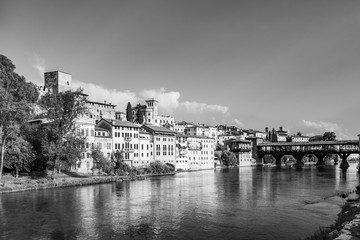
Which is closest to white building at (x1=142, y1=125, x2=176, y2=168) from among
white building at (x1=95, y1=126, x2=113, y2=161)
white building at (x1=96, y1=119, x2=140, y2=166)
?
white building at (x1=96, y1=119, x2=140, y2=166)

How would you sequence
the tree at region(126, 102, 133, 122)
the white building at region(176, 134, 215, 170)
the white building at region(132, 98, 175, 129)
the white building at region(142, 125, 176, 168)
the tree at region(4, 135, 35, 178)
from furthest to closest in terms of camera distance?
the white building at region(132, 98, 175, 129) → the tree at region(126, 102, 133, 122) → the white building at region(176, 134, 215, 170) → the white building at region(142, 125, 176, 168) → the tree at region(4, 135, 35, 178)

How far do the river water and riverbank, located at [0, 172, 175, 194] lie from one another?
285 cm

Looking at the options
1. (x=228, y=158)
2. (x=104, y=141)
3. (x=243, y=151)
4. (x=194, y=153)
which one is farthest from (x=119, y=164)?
(x=243, y=151)

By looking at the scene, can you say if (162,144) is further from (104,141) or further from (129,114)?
(129,114)

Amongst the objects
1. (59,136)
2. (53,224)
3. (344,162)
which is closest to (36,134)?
(59,136)

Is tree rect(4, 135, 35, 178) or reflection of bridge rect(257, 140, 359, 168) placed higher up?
tree rect(4, 135, 35, 178)

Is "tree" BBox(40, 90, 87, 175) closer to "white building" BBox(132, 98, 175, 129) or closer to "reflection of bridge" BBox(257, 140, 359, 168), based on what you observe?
"white building" BBox(132, 98, 175, 129)

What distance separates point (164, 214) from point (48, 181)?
27.1 meters

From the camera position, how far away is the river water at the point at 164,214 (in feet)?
79.0

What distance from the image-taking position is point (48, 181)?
5122cm

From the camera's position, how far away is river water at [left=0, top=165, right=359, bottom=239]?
24.1 metres

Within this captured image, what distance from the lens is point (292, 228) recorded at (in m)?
25.2

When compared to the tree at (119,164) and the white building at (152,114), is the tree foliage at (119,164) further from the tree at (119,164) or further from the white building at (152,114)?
the white building at (152,114)

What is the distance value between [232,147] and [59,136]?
293 ft
